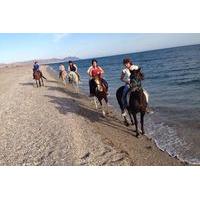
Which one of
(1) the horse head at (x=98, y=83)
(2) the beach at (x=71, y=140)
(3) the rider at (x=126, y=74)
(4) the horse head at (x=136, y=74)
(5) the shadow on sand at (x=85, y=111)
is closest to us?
(2) the beach at (x=71, y=140)

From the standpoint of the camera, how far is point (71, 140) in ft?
31.5

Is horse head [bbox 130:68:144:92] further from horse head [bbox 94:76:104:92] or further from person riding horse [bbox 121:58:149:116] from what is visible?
horse head [bbox 94:76:104:92]

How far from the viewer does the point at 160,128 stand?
11.3 m

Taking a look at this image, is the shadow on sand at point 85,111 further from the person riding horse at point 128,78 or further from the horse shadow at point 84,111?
the person riding horse at point 128,78

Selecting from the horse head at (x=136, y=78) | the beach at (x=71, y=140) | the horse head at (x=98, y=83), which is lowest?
the beach at (x=71, y=140)

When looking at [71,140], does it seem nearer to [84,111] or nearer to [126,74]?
[126,74]

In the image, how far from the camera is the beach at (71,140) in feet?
27.9

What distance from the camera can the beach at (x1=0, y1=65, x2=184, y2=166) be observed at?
850 centimetres

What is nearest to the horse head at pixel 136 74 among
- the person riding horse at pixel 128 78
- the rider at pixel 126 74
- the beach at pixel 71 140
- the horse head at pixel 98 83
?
the person riding horse at pixel 128 78

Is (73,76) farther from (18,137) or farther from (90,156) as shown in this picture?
(90,156)

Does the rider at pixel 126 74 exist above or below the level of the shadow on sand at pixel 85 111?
above
